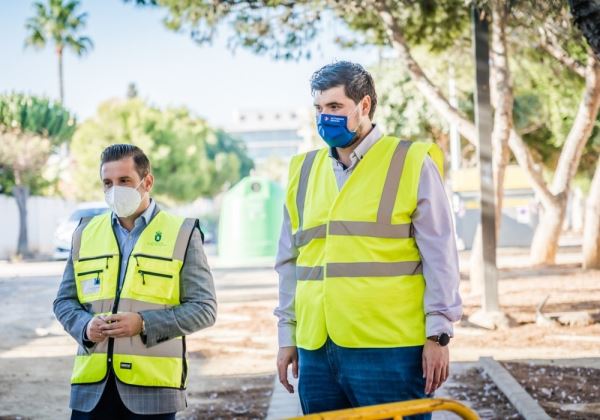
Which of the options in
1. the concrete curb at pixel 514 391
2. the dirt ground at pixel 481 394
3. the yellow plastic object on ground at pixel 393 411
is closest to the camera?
the yellow plastic object on ground at pixel 393 411

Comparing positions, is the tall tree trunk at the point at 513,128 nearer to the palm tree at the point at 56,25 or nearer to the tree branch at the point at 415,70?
the tree branch at the point at 415,70

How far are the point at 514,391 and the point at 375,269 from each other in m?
4.65

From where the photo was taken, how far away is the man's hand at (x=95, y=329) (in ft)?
12.1

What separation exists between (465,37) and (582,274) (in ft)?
17.5

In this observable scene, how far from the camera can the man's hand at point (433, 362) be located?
342cm

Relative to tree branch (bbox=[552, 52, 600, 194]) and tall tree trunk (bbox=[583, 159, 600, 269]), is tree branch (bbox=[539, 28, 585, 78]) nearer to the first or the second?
tree branch (bbox=[552, 52, 600, 194])

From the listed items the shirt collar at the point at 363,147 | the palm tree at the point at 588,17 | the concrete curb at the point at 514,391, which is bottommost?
the concrete curb at the point at 514,391

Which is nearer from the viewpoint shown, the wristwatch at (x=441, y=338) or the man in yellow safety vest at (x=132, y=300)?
the wristwatch at (x=441, y=338)

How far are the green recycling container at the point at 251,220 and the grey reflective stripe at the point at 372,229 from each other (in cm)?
2314

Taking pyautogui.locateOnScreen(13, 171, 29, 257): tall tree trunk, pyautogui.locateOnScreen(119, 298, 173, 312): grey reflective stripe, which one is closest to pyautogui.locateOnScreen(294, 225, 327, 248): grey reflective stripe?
pyautogui.locateOnScreen(119, 298, 173, 312): grey reflective stripe

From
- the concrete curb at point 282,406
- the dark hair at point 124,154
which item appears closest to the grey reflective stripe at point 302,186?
the dark hair at point 124,154

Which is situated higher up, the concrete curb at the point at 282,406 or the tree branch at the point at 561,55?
the tree branch at the point at 561,55

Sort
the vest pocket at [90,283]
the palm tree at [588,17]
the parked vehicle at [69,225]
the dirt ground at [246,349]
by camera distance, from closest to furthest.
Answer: the vest pocket at [90,283] < the palm tree at [588,17] < the dirt ground at [246,349] < the parked vehicle at [69,225]

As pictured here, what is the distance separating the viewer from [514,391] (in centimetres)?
775
